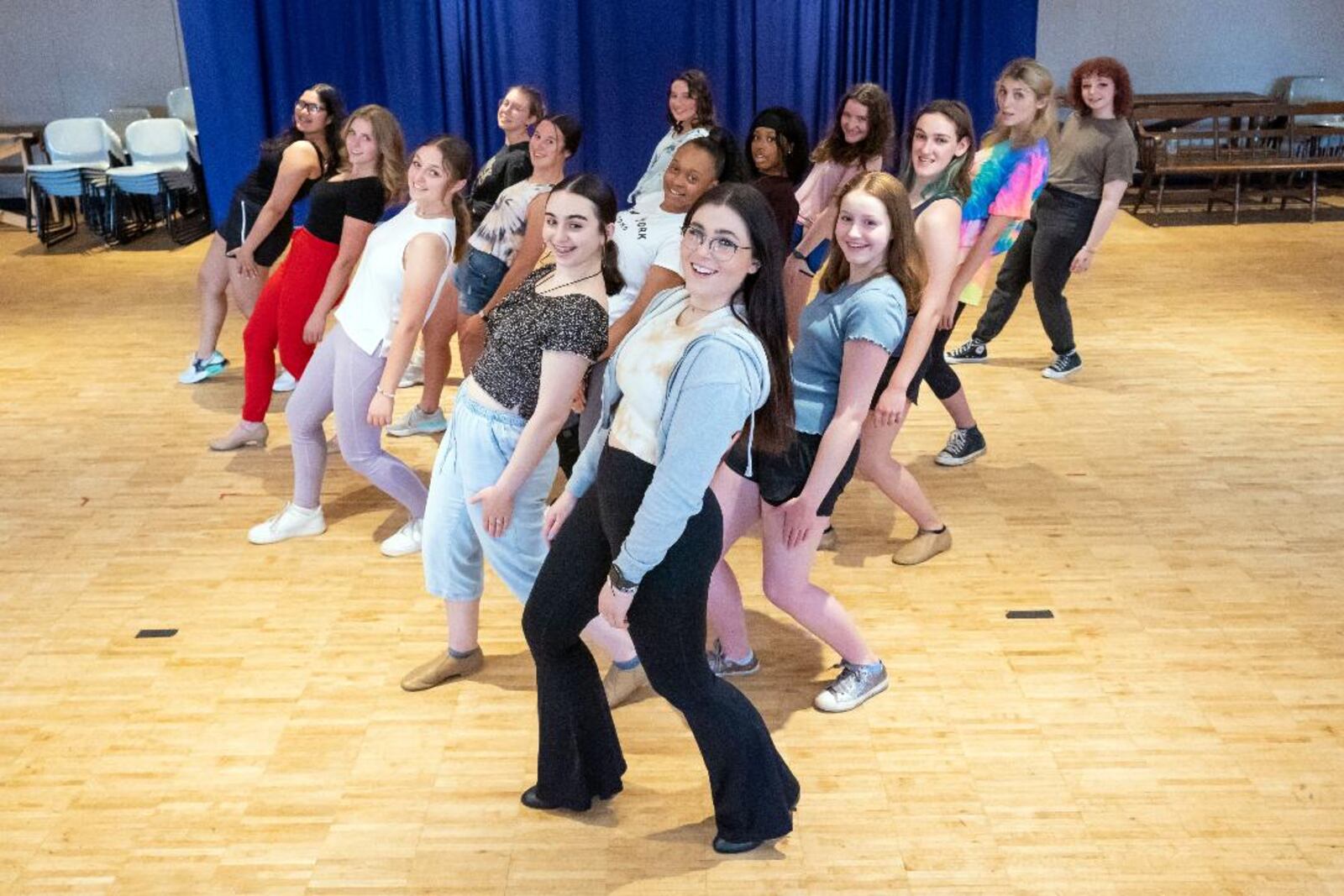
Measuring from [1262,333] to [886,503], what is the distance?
296cm

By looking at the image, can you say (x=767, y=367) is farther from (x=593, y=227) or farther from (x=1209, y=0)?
(x=1209, y=0)

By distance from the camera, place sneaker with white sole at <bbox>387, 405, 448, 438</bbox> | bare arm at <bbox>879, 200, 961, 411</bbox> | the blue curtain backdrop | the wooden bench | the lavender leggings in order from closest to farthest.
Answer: bare arm at <bbox>879, 200, 961, 411</bbox> < the lavender leggings < sneaker with white sole at <bbox>387, 405, 448, 438</bbox> < the blue curtain backdrop < the wooden bench

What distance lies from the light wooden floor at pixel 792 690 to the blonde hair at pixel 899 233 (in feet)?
3.60

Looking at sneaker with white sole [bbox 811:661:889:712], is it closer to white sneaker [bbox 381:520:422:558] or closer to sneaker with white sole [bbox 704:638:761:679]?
sneaker with white sole [bbox 704:638:761:679]

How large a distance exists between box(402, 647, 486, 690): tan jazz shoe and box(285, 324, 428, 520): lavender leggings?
77 cm

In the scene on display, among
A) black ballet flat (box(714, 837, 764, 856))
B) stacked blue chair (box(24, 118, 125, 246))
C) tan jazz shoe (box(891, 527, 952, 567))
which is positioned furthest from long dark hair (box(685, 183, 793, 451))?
stacked blue chair (box(24, 118, 125, 246))

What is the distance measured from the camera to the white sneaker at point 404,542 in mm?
4449

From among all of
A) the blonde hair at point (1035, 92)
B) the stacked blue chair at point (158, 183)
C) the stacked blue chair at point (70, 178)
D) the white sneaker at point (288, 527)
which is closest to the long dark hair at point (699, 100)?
the blonde hair at point (1035, 92)

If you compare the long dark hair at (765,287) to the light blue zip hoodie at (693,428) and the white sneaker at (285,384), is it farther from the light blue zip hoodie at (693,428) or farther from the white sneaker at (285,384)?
the white sneaker at (285,384)

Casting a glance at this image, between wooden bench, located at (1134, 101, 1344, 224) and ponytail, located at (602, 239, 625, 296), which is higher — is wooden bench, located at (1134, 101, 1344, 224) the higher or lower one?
the lower one

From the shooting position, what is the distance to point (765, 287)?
2.62m

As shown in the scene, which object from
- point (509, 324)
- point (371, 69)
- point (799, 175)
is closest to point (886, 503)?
point (799, 175)

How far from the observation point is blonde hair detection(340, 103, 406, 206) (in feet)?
14.5

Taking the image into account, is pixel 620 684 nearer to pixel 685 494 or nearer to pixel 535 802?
pixel 535 802
